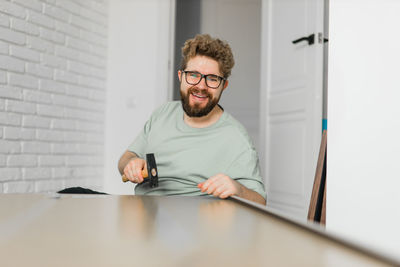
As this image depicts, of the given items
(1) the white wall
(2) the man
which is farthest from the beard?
(1) the white wall

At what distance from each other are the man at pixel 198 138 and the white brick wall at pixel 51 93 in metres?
1.40

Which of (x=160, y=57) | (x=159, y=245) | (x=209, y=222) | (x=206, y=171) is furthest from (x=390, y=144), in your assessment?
(x=160, y=57)

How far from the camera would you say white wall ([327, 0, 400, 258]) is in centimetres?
61

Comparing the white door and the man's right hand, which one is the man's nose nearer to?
the man's right hand

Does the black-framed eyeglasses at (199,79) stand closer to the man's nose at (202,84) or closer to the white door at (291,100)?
the man's nose at (202,84)

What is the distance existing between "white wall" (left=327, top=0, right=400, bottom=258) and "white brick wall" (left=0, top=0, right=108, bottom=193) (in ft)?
8.15

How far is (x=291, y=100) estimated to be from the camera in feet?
9.77

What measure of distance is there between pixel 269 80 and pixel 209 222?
9.29 ft

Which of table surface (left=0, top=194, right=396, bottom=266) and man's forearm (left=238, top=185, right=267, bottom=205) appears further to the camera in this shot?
man's forearm (left=238, top=185, right=267, bottom=205)

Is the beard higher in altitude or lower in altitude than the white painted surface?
lower

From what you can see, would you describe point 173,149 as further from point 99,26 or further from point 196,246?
point 99,26

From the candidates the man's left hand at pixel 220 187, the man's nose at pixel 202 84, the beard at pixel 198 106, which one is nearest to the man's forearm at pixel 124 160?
the beard at pixel 198 106

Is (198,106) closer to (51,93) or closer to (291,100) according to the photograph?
(291,100)

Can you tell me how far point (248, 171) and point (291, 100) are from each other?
5.36 ft
